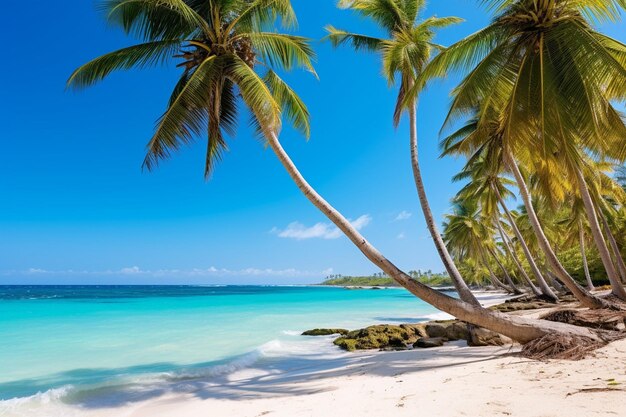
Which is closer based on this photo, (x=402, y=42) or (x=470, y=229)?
(x=402, y=42)

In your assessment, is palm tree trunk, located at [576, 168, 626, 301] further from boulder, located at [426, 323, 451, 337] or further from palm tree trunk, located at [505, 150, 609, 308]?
boulder, located at [426, 323, 451, 337]

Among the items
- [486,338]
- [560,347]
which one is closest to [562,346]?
[560,347]

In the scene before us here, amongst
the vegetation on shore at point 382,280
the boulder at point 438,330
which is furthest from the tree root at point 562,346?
the vegetation on shore at point 382,280

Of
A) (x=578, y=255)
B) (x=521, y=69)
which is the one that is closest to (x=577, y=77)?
(x=521, y=69)

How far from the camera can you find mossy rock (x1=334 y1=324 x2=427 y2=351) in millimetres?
10250

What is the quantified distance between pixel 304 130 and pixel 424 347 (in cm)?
638

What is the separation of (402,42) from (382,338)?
27.0 feet

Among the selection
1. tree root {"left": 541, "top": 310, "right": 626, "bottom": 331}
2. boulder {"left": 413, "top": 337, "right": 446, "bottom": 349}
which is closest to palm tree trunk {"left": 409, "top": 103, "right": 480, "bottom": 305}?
tree root {"left": 541, "top": 310, "right": 626, "bottom": 331}

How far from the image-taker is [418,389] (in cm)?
484

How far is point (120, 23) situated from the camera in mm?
7312

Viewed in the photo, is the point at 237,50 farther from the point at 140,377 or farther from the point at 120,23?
the point at 140,377

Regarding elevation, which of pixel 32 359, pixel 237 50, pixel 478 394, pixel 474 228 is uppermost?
pixel 237 50

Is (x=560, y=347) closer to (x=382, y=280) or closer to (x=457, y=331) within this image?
(x=457, y=331)

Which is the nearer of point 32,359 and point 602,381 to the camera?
point 602,381
